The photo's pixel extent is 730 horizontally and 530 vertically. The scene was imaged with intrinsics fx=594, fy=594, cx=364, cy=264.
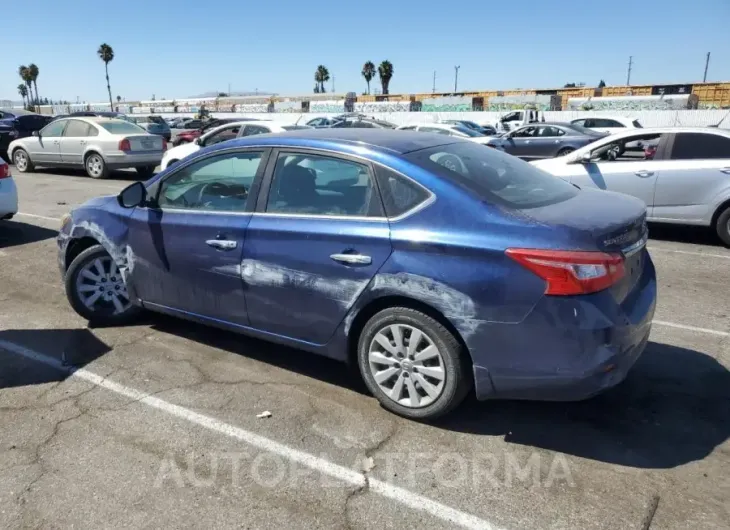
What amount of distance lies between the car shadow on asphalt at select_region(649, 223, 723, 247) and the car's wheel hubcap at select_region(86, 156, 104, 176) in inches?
502

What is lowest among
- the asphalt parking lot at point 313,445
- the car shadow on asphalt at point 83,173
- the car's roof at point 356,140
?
the car shadow on asphalt at point 83,173

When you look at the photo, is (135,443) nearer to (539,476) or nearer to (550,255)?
(539,476)

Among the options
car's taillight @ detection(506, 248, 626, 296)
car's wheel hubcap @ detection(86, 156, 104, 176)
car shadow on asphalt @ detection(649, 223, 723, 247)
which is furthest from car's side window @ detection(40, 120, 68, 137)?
car's taillight @ detection(506, 248, 626, 296)

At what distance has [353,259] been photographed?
3.44m

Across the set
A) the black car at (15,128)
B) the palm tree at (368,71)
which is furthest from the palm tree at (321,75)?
the black car at (15,128)

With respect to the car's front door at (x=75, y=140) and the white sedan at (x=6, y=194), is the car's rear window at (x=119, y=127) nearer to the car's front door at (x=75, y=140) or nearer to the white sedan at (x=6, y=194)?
the car's front door at (x=75, y=140)

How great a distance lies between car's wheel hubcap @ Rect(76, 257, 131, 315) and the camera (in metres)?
4.95

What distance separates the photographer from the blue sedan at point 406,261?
9.84 ft

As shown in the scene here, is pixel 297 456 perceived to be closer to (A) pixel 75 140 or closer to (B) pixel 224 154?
(B) pixel 224 154

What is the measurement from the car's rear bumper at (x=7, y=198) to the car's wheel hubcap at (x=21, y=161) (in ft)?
31.3

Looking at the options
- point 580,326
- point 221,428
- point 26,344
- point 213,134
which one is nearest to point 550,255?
point 580,326

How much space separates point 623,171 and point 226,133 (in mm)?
8821

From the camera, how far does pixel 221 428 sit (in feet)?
11.4

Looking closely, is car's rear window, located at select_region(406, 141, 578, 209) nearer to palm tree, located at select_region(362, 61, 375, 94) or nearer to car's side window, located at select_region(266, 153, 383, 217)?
car's side window, located at select_region(266, 153, 383, 217)
